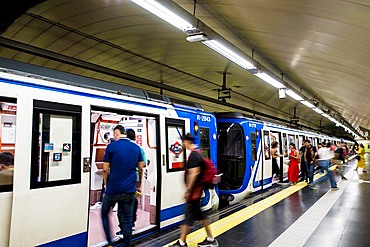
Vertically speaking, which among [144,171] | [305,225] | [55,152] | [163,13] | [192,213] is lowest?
[305,225]

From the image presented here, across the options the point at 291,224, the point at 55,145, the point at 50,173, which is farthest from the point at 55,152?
the point at 291,224

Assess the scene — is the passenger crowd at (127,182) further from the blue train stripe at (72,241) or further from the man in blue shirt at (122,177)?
the blue train stripe at (72,241)

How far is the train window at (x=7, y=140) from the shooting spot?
261cm

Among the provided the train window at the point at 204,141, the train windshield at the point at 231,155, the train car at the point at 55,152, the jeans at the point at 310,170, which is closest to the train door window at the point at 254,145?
the train windshield at the point at 231,155

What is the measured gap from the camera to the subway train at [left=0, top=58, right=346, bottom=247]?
2.69m

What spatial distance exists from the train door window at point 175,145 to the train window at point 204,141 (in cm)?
66

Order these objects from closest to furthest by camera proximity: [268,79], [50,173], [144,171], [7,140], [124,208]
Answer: [7,140] → [50,173] → [124,208] → [144,171] → [268,79]

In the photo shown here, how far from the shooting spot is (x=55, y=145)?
10.0ft

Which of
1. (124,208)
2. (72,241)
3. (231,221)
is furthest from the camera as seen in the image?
(231,221)

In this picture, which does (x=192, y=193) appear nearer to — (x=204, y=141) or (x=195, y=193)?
(x=195, y=193)

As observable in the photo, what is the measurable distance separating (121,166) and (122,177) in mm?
136

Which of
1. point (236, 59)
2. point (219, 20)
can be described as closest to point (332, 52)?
point (236, 59)

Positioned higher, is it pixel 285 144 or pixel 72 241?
pixel 285 144

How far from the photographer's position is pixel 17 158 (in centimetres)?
267
